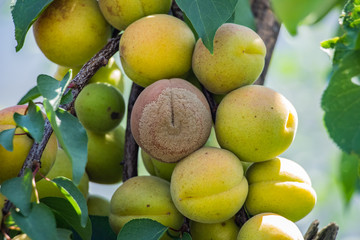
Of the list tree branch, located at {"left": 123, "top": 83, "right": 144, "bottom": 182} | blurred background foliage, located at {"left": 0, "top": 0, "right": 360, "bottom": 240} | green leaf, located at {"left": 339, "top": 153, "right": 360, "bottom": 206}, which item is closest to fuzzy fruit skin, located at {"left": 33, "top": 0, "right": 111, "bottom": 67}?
tree branch, located at {"left": 123, "top": 83, "right": 144, "bottom": 182}

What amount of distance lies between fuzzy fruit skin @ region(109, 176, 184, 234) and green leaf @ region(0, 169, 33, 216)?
248mm

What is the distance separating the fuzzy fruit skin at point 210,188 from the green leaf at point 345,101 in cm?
22

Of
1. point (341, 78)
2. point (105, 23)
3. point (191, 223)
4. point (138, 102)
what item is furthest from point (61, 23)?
point (341, 78)

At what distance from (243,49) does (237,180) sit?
0.26m

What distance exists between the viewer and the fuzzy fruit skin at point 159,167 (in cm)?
108

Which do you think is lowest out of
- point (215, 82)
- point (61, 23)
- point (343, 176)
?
point (343, 176)

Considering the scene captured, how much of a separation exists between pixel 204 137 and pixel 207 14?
233 mm

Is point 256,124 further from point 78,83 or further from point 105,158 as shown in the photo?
point 105,158

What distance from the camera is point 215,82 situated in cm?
103

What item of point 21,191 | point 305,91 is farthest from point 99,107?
point 305,91

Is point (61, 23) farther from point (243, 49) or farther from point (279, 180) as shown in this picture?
point (279, 180)

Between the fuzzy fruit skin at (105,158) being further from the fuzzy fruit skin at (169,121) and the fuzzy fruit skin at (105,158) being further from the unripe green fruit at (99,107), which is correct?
the fuzzy fruit skin at (169,121)

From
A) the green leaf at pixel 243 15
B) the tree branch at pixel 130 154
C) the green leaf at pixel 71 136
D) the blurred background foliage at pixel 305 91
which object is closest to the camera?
the green leaf at pixel 71 136

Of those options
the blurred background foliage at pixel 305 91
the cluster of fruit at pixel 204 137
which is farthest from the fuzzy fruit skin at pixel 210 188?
the blurred background foliage at pixel 305 91
